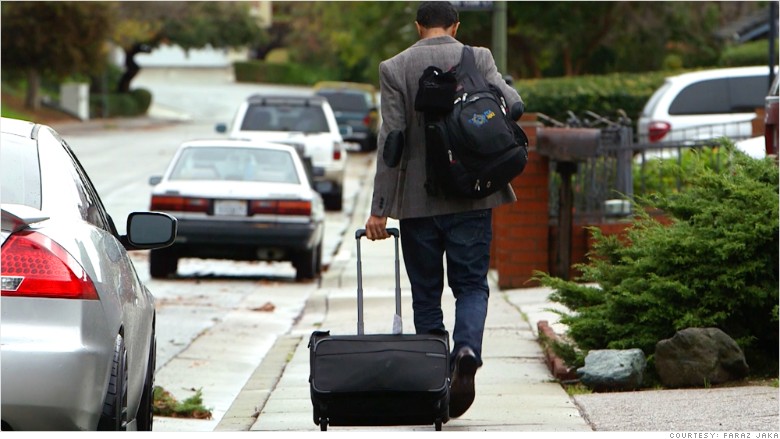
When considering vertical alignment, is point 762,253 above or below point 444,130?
below

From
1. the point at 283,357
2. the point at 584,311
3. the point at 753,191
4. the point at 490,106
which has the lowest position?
the point at 283,357

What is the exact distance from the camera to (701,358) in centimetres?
689

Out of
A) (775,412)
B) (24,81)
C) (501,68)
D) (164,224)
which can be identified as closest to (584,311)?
(775,412)

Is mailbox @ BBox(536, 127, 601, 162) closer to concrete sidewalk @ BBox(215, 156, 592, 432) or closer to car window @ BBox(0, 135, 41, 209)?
concrete sidewalk @ BBox(215, 156, 592, 432)

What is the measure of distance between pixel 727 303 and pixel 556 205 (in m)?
5.01

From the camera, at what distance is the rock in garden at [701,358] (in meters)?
6.90

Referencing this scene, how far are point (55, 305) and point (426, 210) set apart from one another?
214 cm

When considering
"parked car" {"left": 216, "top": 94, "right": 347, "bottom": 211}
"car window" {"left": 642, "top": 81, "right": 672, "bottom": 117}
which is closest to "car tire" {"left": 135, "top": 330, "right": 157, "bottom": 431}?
"car window" {"left": 642, "top": 81, "right": 672, "bottom": 117}

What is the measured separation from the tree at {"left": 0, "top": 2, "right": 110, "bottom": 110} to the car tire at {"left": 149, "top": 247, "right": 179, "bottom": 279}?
3410cm

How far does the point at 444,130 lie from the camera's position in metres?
5.79

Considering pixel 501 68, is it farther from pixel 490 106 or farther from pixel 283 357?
pixel 490 106

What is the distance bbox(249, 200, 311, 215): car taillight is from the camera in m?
14.0

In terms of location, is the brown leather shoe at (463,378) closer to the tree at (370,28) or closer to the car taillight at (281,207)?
the car taillight at (281,207)

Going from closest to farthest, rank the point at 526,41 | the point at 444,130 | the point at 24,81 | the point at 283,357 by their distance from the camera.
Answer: the point at 444,130 → the point at 283,357 → the point at 526,41 → the point at 24,81
